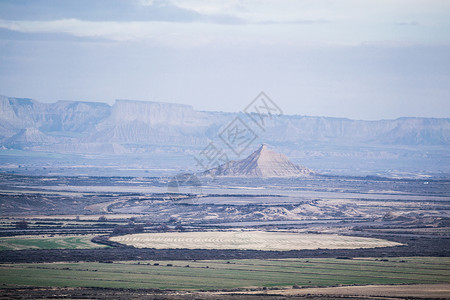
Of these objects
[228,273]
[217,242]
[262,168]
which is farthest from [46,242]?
[262,168]

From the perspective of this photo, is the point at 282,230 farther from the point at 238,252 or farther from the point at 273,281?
the point at 273,281

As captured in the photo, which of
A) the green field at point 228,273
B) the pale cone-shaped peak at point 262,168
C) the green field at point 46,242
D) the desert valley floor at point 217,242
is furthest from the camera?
the pale cone-shaped peak at point 262,168

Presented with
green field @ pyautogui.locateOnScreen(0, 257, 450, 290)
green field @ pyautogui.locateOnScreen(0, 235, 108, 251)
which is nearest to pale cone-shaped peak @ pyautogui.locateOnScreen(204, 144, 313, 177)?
green field @ pyautogui.locateOnScreen(0, 235, 108, 251)

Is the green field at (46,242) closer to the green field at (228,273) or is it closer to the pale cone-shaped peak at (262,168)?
the green field at (228,273)

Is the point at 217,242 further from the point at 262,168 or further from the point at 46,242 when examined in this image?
the point at 262,168

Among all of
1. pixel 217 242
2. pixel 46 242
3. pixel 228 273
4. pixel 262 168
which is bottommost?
pixel 228 273

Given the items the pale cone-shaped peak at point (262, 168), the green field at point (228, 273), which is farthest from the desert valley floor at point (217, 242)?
the pale cone-shaped peak at point (262, 168)

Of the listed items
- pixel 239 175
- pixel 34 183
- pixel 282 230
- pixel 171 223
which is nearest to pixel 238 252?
pixel 282 230
